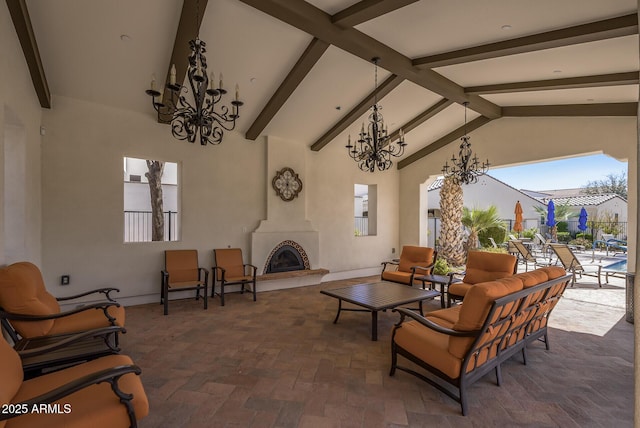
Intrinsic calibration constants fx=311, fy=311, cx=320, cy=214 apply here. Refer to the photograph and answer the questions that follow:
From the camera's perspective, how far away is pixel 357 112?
19.5 feet

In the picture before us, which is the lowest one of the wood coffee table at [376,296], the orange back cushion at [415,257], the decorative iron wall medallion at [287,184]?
the wood coffee table at [376,296]

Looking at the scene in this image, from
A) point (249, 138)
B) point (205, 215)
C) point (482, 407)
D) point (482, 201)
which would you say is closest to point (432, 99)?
point (249, 138)

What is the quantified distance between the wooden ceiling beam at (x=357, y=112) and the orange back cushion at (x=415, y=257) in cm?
274

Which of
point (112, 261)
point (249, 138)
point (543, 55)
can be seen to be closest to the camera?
point (543, 55)

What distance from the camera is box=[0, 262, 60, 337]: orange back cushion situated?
8.00 ft

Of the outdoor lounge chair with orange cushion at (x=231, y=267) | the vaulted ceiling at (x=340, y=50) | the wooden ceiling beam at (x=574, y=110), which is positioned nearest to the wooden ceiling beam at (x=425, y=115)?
the vaulted ceiling at (x=340, y=50)

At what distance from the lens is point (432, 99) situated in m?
6.11

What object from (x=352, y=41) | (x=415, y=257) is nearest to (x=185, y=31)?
(x=352, y=41)

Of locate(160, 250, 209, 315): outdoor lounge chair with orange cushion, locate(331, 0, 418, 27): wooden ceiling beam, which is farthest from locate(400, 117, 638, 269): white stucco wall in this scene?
locate(160, 250, 209, 315): outdoor lounge chair with orange cushion

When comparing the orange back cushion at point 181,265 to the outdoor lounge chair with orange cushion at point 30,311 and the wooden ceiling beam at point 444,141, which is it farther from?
the wooden ceiling beam at point 444,141

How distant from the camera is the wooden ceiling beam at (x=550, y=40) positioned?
3176 mm

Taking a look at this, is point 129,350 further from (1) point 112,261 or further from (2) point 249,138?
(2) point 249,138

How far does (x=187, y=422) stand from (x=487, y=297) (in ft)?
7.52

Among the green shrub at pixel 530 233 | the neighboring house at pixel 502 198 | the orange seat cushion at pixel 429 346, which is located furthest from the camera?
the neighboring house at pixel 502 198
